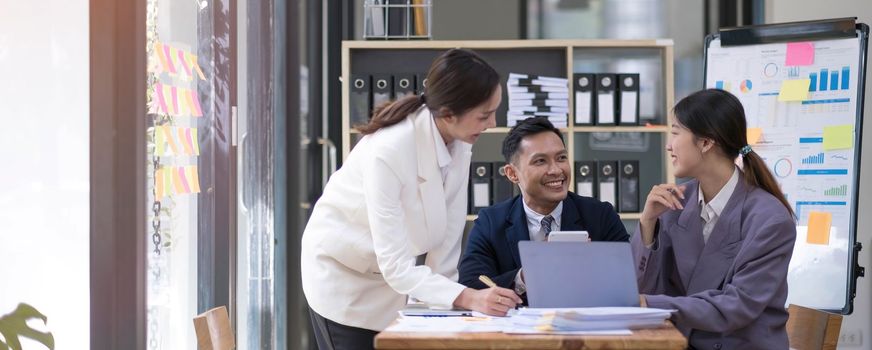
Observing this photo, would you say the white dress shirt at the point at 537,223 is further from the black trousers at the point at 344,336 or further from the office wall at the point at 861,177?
the office wall at the point at 861,177

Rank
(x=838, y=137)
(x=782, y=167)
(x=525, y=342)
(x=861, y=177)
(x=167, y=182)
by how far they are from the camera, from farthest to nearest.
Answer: (x=861, y=177), (x=782, y=167), (x=838, y=137), (x=167, y=182), (x=525, y=342)

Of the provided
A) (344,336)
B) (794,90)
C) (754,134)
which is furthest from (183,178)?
(794,90)

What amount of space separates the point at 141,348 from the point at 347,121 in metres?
2.30

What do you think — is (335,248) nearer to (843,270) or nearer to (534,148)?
(534,148)

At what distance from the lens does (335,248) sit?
2533 millimetres

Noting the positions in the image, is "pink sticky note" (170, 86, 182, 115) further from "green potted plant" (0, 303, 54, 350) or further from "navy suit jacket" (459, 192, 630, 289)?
"green potted plant" (0, 303, 54, 350)

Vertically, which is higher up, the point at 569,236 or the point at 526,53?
the point at 526,53

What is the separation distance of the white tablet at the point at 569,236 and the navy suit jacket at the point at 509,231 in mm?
293

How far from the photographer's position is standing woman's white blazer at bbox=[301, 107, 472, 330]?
91.7 inches

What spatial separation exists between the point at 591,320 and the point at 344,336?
34.3 inches

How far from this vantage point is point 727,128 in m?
2.38

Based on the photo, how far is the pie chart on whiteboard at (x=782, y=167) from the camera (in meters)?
4.35

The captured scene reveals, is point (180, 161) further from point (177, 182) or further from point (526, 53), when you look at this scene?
point (526, 53)

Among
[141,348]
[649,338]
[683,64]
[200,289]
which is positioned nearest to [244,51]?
[200,289]
